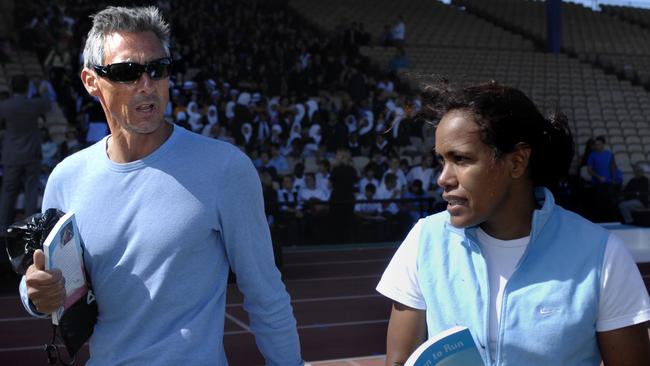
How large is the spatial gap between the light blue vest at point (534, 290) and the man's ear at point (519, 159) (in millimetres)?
101

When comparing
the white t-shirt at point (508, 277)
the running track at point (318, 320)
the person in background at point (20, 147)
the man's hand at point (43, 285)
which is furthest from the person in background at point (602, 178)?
the man's hand at point (43, 285)

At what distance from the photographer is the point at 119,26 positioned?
2.29m

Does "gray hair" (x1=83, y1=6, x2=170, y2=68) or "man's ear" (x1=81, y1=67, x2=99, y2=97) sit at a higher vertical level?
"gray hair" (x1=83, y1=6, x2=170, y2=68)

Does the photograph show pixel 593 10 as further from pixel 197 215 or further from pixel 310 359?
pixel 197 215

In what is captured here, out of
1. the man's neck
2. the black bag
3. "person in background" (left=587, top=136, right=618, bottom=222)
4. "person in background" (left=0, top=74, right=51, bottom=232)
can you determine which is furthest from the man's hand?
"person in background" (left=587, top=136, right=618, bottom=222)

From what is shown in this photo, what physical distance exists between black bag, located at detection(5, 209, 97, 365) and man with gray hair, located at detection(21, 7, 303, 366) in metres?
0.05

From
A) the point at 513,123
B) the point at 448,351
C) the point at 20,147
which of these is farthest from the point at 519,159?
the point at 20,147

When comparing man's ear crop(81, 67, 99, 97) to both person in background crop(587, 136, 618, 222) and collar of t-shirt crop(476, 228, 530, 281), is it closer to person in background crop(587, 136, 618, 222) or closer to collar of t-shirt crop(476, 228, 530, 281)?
A: collar of t-shirt crop(476, 228, 530, 281)

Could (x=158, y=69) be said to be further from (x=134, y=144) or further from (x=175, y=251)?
(x=175, y=251)

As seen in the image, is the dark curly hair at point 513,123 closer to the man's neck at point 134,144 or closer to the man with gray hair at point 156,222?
the man with gray hair at point 156,222

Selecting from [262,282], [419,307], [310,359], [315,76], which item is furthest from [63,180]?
[315,76]

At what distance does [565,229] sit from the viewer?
2.05 m

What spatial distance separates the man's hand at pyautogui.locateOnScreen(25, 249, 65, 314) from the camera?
2000 mm

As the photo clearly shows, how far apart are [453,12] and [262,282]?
25725 mm
